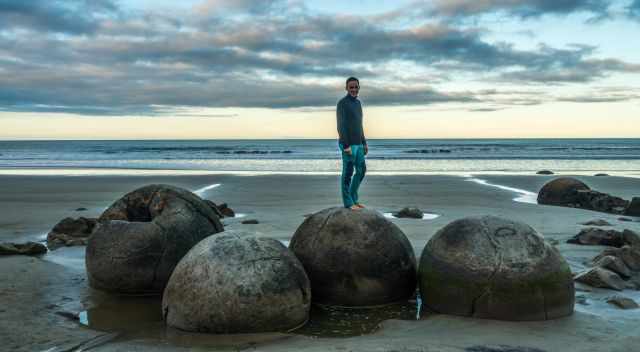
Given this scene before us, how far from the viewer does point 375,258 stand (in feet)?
21.9

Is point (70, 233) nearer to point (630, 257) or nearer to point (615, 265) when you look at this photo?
point (615, 265)

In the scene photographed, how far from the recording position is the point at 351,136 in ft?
26.9

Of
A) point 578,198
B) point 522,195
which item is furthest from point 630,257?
point 522,195

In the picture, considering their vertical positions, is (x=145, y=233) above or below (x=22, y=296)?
above

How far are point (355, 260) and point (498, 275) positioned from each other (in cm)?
160

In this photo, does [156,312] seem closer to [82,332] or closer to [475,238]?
[82,332]

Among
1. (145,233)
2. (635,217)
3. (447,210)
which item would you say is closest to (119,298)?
(145,233)

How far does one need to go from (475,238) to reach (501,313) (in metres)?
0.83

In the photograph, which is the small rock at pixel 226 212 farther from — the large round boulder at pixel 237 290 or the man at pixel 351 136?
the large round boulder at pixel 237 290

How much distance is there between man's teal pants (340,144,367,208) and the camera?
817cm

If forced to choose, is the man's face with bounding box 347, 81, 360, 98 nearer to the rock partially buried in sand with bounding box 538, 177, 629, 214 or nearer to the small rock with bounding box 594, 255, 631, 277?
the small rock with bounding box 594, 255, 631, 277

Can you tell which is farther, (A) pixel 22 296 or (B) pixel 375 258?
(A) pixel 22 296

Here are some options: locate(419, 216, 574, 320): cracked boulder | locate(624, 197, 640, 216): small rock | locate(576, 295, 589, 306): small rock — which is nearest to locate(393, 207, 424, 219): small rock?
locate(624, 197, 640, 216): small rock

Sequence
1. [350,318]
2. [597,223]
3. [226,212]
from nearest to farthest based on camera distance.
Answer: [350,318] < [597,223] < [226,212]
